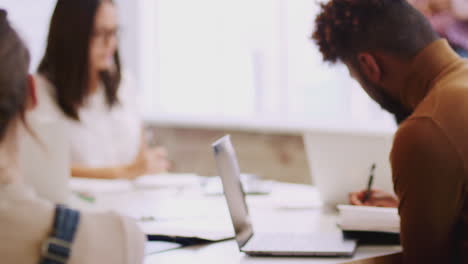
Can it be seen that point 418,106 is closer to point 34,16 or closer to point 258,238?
point 258,238

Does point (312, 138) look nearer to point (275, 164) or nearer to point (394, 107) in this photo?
point (394, 107)

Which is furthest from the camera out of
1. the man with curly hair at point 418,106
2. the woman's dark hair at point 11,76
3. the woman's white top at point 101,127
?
the woman's white top at point 101,127

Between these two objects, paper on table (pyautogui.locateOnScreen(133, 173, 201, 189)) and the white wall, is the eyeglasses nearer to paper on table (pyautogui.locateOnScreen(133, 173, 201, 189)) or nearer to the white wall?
paper on table (pyautogui.locateOnScreen(133, 173, 201, 189))

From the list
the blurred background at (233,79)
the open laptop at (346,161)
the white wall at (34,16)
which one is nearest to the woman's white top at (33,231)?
the open laptop at (346,161)

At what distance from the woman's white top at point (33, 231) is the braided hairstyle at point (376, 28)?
2.85ft

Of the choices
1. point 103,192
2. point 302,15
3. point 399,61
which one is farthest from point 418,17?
point 302,15

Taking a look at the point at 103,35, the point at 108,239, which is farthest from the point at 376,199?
the point at 103,35

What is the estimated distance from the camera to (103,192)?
260 cm

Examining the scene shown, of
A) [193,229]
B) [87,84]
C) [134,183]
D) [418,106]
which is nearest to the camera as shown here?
[418,106]

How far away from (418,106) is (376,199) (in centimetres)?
53

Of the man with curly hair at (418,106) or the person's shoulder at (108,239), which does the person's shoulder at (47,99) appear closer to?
the man with curly hair at (418,106)

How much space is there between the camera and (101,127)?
11.1 ft

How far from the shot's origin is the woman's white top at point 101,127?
3.08 metres

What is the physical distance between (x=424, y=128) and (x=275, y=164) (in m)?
2.46
